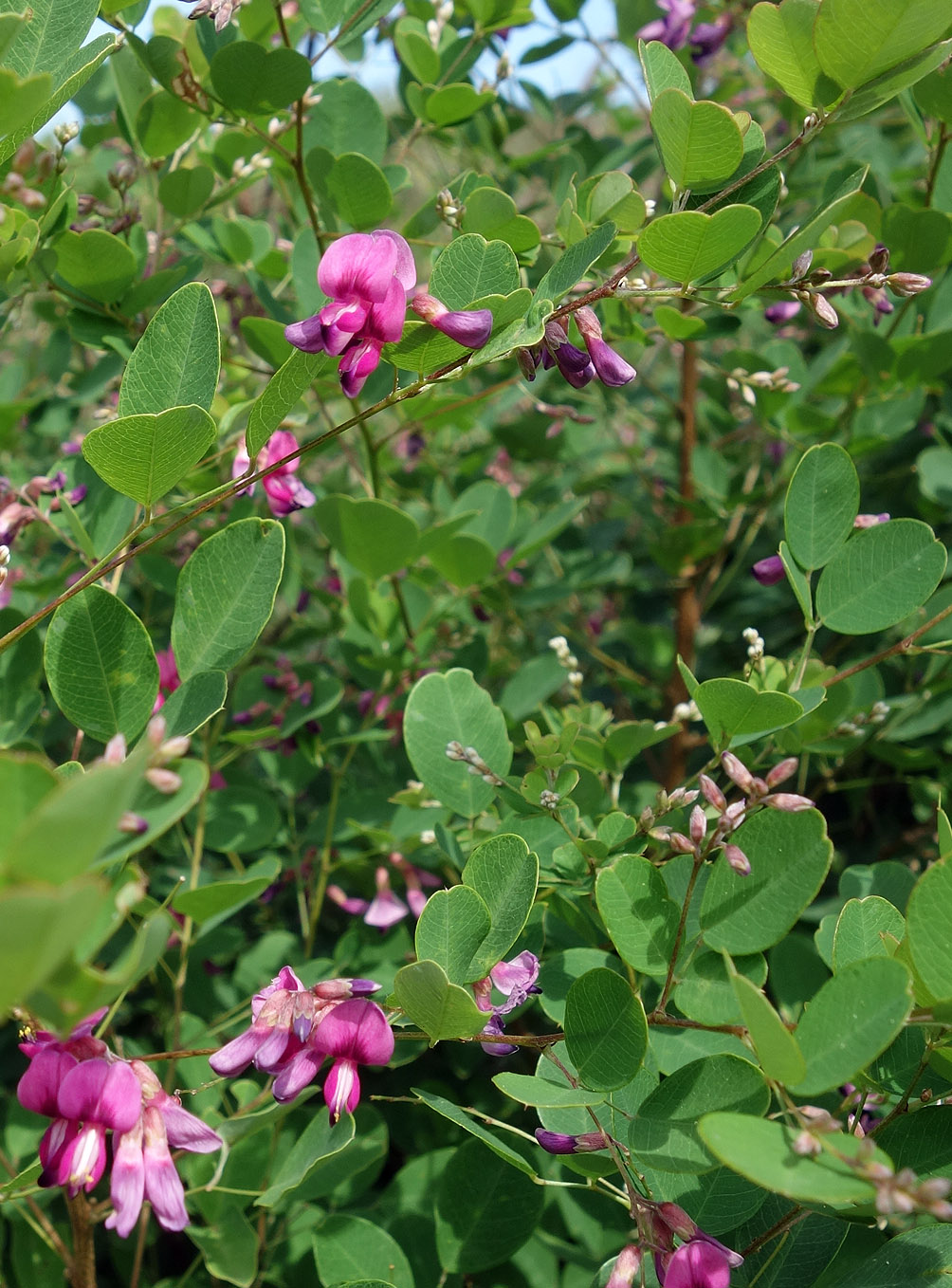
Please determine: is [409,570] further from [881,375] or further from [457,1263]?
[457,1263]

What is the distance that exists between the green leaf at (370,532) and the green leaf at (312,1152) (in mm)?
597

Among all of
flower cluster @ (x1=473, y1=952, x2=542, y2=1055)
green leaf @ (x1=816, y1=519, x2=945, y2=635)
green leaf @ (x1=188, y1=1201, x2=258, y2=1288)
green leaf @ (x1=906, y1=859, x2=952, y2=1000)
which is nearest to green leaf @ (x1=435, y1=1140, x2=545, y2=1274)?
green leaf @ (x1=188, y1=1201, x2=258, y2=1288)

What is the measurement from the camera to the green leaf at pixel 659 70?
2.52 feet

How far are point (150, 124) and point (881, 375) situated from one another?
951mm

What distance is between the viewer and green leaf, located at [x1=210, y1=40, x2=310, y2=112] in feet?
3.14

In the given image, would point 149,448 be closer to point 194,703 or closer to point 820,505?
point 194,703

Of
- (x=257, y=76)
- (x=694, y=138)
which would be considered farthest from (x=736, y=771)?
(x=257, y=76)

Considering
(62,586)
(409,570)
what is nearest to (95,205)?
(62,586)

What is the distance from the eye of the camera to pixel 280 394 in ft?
2.35

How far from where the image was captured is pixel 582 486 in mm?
1786

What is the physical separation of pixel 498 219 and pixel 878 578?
472mm

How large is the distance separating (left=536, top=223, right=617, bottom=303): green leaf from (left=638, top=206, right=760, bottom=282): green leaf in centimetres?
4

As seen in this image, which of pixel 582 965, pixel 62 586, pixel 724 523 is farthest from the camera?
pixel 724 523

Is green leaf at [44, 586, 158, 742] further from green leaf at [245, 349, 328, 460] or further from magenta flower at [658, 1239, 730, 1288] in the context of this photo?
magenta flower at [658, 1239, 730, 1288]
